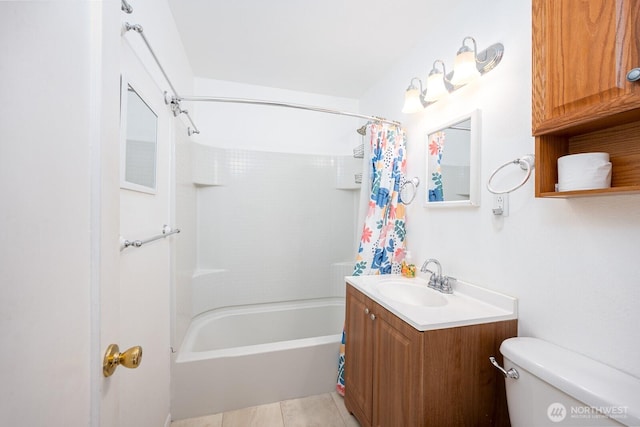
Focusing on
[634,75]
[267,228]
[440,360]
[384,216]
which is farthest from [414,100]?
[267,228]

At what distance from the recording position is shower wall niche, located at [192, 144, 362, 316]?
240cm

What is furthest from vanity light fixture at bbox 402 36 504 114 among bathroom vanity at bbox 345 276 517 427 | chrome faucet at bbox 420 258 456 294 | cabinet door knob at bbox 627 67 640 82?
bathroom vanity at bbox 345 276 517 427

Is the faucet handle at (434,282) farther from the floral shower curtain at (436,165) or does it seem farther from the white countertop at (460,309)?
the floral shower curtain at (436,165)

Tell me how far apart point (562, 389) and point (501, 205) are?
703 mm

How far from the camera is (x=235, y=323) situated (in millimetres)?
2389

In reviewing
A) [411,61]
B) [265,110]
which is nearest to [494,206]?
[411,61]

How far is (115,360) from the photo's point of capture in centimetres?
55

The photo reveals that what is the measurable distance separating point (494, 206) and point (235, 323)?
225 centimetres

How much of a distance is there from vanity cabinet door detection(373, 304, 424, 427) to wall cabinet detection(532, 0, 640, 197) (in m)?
0.74

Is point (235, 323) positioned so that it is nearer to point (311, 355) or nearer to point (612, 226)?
point (311, 355)

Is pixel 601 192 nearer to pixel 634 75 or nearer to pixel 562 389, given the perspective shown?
pixel 634 75

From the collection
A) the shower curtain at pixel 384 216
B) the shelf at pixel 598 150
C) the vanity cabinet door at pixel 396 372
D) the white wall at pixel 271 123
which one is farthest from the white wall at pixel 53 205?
the white wall at pixel 271 123

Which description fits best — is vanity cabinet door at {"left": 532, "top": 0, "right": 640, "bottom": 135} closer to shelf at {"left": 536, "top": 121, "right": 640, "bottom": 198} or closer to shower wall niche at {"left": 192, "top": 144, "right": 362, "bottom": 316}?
shelf at {"left": 536, "top": 121, "right": 640, "bottom": 198}

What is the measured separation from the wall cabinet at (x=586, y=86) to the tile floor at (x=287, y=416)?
1.67 meters
